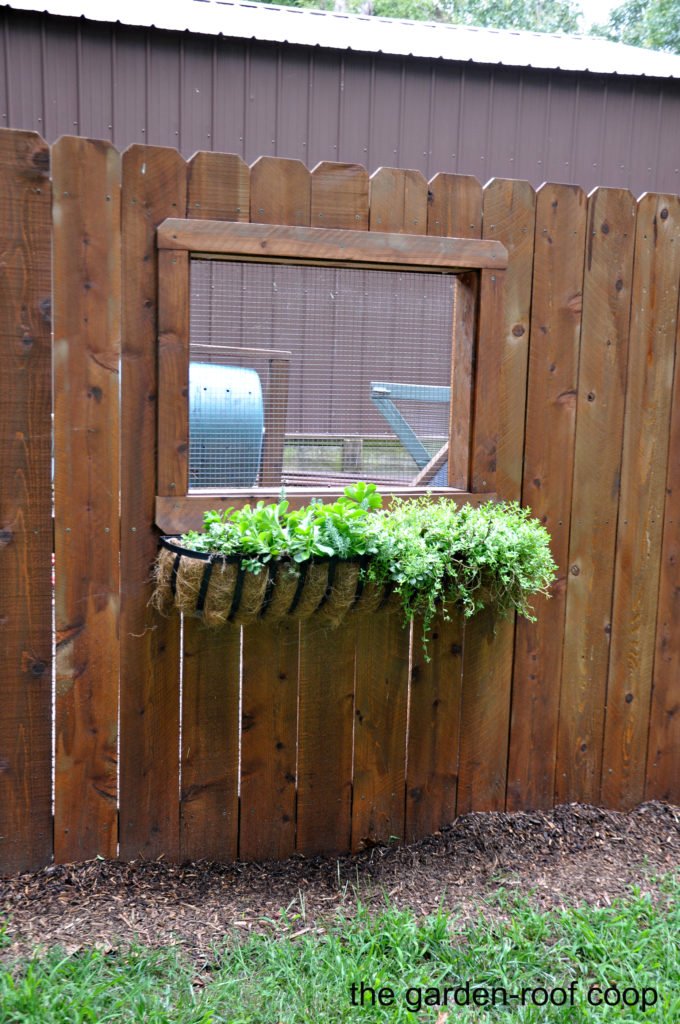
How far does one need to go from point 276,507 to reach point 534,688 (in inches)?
47.6

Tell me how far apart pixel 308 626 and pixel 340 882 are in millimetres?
797

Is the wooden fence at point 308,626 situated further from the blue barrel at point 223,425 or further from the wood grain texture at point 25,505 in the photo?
the blue barrel at point 223,425

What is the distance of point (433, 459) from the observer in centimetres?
291

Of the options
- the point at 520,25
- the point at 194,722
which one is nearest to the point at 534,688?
the point at 194,722

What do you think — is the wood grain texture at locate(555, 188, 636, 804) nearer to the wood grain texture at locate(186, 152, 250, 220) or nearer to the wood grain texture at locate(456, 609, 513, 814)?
the wood grain texture at locate(456, 609, 513, 814)

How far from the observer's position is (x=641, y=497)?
10.2 ft

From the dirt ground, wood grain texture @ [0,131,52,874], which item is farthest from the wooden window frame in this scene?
the dirt ground

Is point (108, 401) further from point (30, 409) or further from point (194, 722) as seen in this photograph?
point (194, 722)

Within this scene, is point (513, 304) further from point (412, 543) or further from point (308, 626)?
point (308, 626)

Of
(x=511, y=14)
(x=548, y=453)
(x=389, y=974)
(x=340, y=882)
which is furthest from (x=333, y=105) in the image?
(x=511, y=14)

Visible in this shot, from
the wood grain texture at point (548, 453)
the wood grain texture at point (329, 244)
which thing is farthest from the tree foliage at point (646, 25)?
the wood grain texture at point (329, 244)

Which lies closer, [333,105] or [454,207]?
[454,207]

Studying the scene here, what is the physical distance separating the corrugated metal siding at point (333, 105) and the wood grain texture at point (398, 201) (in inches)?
133

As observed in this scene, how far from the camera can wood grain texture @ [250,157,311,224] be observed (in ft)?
8.38
